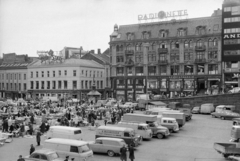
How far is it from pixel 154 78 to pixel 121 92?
8974 millimetres

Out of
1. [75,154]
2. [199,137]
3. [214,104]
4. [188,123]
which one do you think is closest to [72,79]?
[214,104]

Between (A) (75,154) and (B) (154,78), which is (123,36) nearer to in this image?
(B) (154,78)

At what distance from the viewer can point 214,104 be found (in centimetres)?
5500

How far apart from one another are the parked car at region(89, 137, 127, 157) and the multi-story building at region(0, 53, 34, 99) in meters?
70.3

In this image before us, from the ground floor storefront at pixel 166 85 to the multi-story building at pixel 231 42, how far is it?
2.25 m

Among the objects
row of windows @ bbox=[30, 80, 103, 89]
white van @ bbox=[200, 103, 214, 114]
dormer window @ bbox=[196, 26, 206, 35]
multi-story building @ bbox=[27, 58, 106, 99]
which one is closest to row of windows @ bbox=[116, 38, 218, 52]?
dormer window @ bbox=[196, 26, 206, 35]

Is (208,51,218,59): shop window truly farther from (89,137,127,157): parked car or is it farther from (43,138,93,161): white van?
(43,138,93,161): white van

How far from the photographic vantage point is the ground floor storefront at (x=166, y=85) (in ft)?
223

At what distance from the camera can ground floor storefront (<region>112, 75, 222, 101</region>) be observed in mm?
68000

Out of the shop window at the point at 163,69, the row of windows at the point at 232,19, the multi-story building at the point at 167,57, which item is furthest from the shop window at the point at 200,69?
the row of windows at the point at 232,19

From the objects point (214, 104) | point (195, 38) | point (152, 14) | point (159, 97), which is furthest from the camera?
point (152, 14)

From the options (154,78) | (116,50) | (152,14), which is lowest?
(154,78)

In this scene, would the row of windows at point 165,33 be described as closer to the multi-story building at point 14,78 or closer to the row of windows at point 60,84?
the row of windows at point 60,84

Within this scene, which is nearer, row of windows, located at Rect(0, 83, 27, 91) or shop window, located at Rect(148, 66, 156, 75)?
shop window, located at Rect(148, 66, 156, 75)
